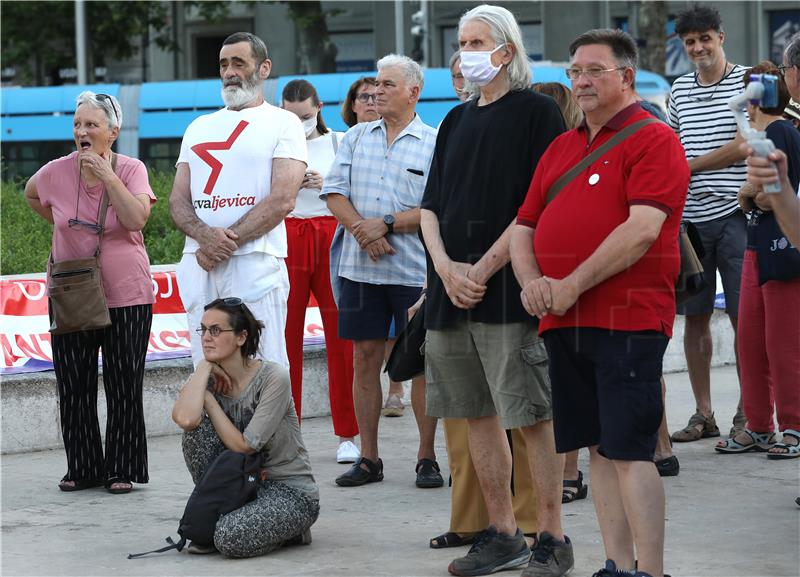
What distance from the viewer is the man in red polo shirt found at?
4.56 m

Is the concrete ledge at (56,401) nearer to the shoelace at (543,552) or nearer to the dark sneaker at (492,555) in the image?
the dark sneaker at (492,555)

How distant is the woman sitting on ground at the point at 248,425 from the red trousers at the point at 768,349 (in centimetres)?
276

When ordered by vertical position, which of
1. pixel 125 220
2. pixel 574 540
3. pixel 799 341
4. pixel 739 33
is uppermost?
pixel 739 33

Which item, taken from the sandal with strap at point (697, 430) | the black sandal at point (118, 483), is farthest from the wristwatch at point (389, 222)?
the sandal with strap at point (697, 430)

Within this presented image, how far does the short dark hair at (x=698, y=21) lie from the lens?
24.6 feet

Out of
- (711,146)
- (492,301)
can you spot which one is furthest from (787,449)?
(492,301)

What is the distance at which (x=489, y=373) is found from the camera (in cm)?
525

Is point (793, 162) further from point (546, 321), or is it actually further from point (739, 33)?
point (739, 33)

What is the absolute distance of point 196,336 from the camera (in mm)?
6605

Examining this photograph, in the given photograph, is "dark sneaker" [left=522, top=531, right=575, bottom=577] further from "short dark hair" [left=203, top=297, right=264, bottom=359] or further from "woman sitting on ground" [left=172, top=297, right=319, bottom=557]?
"short dark hair" [left=203, top=297, right=264, bottom=359]

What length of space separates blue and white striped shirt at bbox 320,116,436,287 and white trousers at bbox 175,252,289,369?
56cm

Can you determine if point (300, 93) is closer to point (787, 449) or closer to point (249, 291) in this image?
point (249, 291)

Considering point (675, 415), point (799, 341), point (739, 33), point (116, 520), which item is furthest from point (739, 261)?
point (739, 33)

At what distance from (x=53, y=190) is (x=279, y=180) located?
50.8 inches
